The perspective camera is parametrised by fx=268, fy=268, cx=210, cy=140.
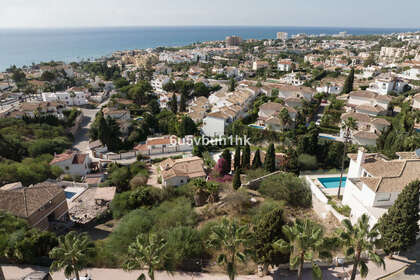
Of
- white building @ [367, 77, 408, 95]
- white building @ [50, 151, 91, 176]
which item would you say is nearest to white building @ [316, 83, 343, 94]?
white building @ [367, 77, 408, 95]

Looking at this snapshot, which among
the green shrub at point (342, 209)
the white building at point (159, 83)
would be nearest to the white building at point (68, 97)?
the white building at point (159, 83)

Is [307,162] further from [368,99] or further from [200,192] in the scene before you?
[368,99]

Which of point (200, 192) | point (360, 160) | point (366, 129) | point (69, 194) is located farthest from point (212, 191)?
point (366, 129)

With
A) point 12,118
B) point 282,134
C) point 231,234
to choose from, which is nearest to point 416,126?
point 282,134

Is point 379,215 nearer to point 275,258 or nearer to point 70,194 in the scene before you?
point 275,258

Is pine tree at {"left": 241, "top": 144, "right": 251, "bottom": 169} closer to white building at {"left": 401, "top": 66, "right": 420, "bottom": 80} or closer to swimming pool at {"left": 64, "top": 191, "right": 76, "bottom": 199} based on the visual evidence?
swimming pool at {"left": 64, "top": 191, "right": 76, "bottom": 199}

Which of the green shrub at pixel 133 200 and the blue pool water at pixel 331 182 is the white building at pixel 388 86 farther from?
the green shrub at pixel 133 200
